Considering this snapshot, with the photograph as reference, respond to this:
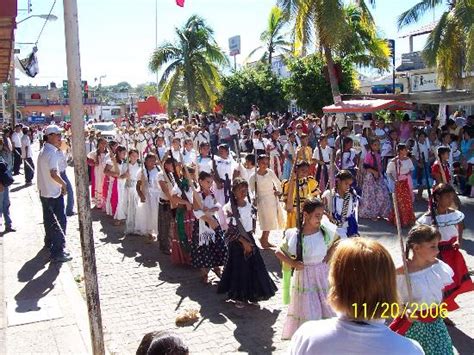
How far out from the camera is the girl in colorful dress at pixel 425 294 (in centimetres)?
386

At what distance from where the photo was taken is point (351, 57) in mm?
25547

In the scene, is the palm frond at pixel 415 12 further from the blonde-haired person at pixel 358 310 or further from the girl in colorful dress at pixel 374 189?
the blonde-haired person at pixel 358 310

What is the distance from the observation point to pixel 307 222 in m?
4.79

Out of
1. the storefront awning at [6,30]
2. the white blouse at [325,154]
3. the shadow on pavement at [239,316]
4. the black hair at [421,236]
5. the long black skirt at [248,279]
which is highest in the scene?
the storefront awning at [6,30]

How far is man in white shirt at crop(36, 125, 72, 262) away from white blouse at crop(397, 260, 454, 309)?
18.1 ft

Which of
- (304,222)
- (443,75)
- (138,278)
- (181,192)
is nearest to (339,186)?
(304,222)

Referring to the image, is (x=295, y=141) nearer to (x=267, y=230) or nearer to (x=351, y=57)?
(x=267, y=230)

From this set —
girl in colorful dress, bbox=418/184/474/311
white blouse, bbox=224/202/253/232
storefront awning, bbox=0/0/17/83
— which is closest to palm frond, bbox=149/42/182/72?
storefront awning, bbox=0/0/17/83

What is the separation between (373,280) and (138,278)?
588cm

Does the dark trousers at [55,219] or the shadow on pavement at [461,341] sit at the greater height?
the dark trousers at [55,219]

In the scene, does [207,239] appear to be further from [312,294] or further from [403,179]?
[403,179]

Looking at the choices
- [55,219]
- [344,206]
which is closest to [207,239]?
[344,206]

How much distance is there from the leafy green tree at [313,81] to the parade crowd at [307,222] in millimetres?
8672

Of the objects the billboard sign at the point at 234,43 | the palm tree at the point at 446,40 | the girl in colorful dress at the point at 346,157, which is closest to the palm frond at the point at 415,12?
the palm tree at the point at 446,40
